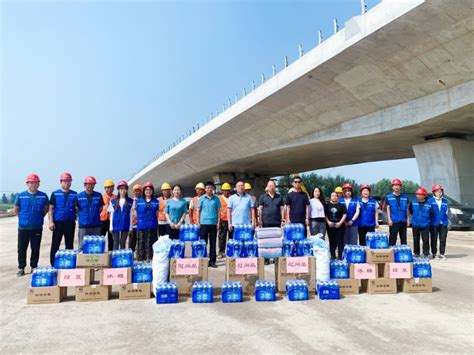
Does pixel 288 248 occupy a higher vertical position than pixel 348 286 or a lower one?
higher

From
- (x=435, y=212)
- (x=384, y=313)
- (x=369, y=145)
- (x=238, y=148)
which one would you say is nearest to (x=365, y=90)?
(x=369, y=145)

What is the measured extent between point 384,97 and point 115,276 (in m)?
14.9

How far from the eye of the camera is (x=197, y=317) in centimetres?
479

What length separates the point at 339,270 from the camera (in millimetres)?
5922

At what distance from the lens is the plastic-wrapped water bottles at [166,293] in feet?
17.7

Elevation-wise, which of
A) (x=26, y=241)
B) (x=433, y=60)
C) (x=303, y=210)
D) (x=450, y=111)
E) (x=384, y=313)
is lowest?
(x=384, y=313)

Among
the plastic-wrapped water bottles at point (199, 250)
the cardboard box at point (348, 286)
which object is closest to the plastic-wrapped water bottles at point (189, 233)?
the plastic-wrapped water bottles at point (199, 250)

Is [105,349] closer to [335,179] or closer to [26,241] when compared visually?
[26,241]

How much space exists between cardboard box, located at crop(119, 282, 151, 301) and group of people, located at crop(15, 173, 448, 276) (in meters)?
1.95

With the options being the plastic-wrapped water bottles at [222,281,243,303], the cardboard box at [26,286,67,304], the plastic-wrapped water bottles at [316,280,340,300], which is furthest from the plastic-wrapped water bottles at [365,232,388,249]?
the cardboard box at [26,286,67,304]

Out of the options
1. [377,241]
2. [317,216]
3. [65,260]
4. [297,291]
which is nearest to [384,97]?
[317,216]

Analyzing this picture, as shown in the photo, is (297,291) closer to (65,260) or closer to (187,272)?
(187,272)

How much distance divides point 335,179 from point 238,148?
60.6 meters

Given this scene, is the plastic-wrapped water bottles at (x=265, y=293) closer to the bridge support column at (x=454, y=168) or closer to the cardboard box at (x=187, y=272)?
the cardboard box at (x=187, y=272)
